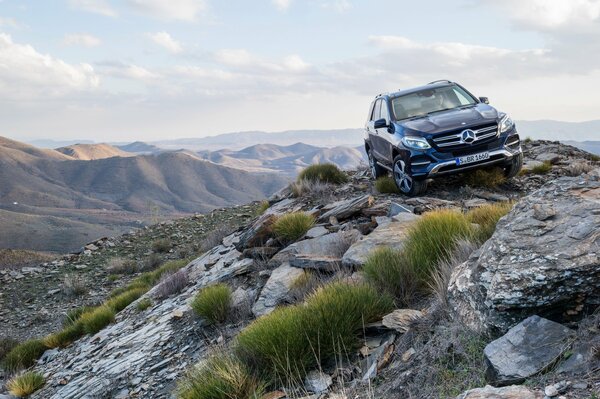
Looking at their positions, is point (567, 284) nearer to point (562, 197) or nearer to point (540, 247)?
point (540, 247)

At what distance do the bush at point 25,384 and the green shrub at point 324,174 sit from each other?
7.85m

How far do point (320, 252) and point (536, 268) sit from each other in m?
3.84

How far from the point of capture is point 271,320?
3.97m

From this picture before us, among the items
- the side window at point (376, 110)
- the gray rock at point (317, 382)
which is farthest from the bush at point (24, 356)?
the side window at point (376, 110)

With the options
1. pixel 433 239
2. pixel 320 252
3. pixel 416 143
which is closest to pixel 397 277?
pixel 433 239

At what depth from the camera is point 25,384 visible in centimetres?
666

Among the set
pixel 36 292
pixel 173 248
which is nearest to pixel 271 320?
pixel 36 292

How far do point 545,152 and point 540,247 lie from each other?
418 inches

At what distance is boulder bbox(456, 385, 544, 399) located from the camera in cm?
228

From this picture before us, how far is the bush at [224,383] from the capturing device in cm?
346

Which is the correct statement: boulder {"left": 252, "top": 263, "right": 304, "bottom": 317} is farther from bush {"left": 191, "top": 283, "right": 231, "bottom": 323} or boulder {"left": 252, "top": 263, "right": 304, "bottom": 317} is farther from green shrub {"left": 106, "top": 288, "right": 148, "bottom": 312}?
green shrub {"left": 106, "top": 288, "right": 148, "bottom": 312}

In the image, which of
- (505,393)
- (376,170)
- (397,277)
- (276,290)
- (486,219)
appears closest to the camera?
(505,393)

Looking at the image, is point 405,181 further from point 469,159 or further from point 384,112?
point 384,112

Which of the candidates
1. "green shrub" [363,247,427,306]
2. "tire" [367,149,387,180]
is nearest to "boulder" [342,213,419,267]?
"green shrub" [363,247,427,306]
